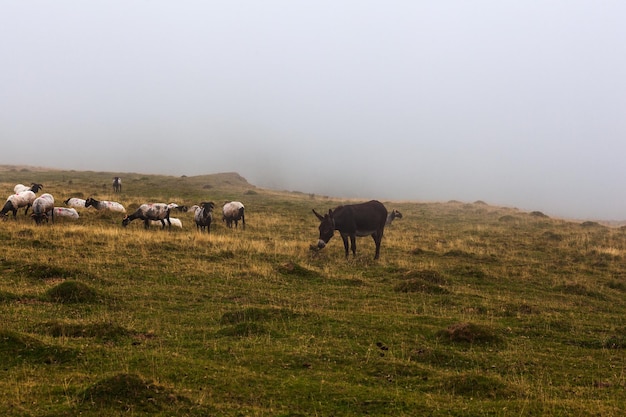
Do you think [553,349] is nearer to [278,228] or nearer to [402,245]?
[402,245]

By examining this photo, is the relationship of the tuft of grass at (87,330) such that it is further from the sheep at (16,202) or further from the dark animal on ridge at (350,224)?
the sheep at (16,202)

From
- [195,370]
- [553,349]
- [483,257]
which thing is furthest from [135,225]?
[553,349]

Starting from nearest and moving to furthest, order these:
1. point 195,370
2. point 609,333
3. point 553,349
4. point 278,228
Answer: point 195,370 < point 553,349 < point 609,333 < point 278,228

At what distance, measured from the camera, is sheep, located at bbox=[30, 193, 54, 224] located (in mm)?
25125

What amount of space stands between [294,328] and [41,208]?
21.1 meters

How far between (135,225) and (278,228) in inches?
357

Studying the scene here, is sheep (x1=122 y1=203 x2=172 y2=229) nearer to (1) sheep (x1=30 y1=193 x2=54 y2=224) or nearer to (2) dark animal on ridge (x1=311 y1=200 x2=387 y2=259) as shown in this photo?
(1) sheep (x1=30 y1=193 x2=54 y2=224)

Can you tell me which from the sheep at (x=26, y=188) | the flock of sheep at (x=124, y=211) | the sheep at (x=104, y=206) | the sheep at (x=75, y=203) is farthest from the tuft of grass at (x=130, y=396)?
the sheep at (x=26, y=188)

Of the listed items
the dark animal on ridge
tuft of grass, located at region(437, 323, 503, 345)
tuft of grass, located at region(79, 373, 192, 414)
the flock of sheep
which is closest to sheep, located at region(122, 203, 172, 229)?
the flock of sheep

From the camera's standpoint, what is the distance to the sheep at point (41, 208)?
2512cm

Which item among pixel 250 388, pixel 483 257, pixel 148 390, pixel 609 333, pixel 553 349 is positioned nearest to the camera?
pixel 148 390

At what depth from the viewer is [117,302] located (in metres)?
12.6

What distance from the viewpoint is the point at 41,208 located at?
85.0 ft

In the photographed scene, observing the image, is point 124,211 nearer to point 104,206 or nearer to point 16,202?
point 104,206
